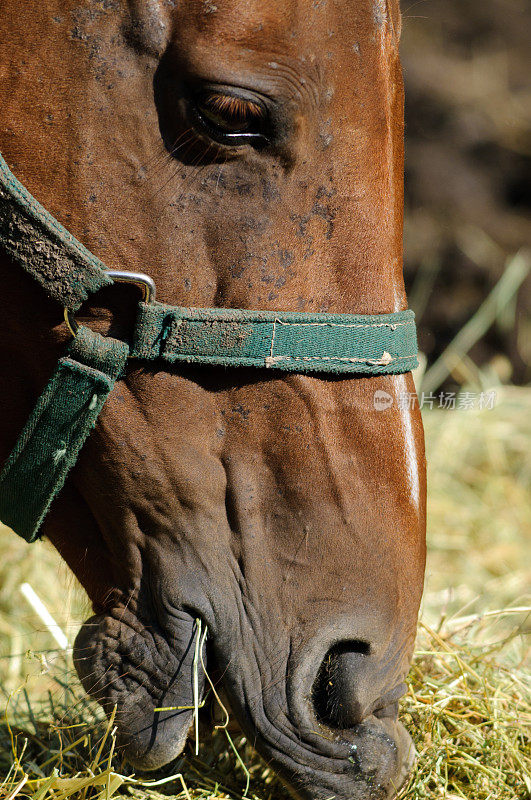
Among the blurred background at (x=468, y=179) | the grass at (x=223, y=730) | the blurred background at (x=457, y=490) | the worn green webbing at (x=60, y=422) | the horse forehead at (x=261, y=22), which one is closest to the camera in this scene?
the horse forehead at (x=261, y=22)

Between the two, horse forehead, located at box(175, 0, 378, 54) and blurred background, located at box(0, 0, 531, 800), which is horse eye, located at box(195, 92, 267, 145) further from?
blurred background, located at box(0, 0, 531, 800)

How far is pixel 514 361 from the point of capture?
493cm

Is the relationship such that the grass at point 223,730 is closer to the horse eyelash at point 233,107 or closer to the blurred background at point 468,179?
the horse eyelash at point 233,107

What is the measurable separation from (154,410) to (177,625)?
36cm

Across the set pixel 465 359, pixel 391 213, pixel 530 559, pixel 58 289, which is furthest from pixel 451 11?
pixel 58 289

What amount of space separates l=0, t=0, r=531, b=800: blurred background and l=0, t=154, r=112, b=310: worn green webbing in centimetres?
70

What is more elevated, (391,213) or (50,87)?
(50,87)

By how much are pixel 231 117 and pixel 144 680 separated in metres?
0.94

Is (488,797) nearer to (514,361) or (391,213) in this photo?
(391,213)

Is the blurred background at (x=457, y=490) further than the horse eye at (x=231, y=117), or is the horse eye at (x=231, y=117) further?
the blurred background at (x=457, y=490)

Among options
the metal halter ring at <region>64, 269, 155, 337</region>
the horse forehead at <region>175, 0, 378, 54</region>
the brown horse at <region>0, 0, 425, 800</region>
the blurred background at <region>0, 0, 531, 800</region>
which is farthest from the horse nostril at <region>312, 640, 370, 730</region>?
the horse forehead at <region>175, 0, 378, 54</region>

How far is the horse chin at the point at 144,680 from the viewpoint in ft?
4.54

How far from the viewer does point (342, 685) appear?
135 cm

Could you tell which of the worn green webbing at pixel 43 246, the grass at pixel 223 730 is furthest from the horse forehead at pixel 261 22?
the grass at pixel 223 730
